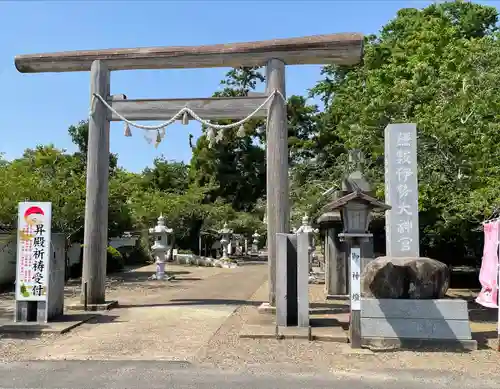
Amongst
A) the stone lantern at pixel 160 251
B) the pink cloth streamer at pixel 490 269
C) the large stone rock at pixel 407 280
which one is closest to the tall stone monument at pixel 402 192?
the large stone rock at pixel 407 280

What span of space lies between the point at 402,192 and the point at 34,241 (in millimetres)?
7004

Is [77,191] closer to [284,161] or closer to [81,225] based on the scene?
[81,225]

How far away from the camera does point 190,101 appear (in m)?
11.9

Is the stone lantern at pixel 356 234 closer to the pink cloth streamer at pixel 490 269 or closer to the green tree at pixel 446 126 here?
the pink cloth streamer at pixel 490 269

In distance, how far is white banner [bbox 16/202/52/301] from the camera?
32.0ft

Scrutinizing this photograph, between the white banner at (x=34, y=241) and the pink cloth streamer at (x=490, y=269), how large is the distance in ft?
26.5

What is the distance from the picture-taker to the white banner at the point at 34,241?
9.74 metres

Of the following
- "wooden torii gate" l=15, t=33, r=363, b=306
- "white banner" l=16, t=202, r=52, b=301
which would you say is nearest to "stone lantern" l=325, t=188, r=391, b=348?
"wooden torii gate" l=15, t=33, r=363, b=306

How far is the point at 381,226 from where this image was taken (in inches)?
673

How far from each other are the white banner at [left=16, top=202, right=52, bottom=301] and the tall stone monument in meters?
6.44

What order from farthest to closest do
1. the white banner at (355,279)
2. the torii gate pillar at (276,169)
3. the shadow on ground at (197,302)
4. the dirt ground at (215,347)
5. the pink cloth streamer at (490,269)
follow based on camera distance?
1. the shadow on ground at (197,302)
2. the torii gate pillar at (276,169)
3. the pink cloth streamer at (490,269)
4. the white banner at (355,279)
5. the dirt ground at (215,347)

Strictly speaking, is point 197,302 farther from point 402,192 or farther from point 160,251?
point 160,251

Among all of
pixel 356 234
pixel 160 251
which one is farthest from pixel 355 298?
pixel 160 251

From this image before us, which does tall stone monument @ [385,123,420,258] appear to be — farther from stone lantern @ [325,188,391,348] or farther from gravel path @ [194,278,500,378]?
gravel path @ [194,278,500,378]
